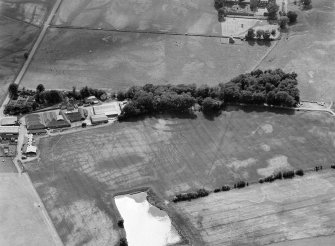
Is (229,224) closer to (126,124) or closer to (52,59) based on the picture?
(126,124)

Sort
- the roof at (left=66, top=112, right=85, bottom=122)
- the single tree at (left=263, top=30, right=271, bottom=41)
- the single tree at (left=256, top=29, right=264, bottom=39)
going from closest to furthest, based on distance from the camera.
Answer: the roof at (left=66, top=112, right=85, bottom=122), the single tree at (left=263, top=30, right=271, bottom=41), the single tree at (left=256, top=29, right=264, bottom=39)

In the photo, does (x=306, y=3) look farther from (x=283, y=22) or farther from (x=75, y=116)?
(x=75, y=116)

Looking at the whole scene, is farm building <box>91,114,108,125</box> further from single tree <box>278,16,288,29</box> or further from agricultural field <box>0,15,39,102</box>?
single tree <box>278,16,288,29</box>

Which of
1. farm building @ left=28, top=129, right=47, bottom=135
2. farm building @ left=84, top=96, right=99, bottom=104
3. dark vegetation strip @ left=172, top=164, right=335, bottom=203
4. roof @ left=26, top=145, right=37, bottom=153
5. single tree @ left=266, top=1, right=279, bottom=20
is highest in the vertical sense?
single tree @ left=266, top=1, right=279, bottom=20

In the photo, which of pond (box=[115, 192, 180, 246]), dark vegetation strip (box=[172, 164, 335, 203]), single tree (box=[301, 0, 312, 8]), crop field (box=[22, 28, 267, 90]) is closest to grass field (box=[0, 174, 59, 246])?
pond (box=[115, 192, 180, 246])

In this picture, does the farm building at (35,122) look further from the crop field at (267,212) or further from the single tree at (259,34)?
the single tree at (259,34)

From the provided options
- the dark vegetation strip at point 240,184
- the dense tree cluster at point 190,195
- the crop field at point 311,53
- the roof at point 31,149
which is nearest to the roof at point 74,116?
the roof at point 31,149

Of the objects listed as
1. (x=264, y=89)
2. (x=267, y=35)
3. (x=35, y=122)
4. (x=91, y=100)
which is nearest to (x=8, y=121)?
(x=35, y=122)

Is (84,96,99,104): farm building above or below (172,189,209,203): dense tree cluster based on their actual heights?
above
